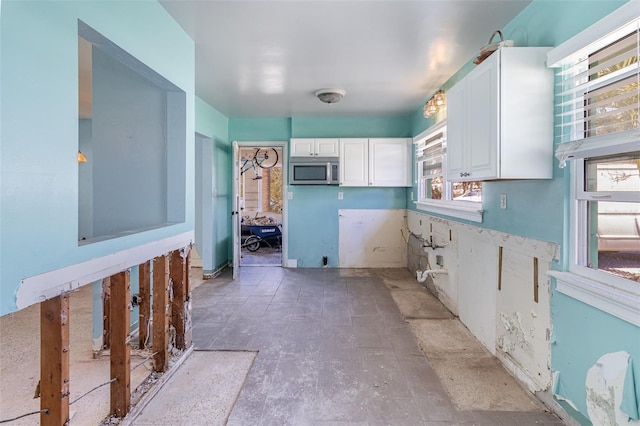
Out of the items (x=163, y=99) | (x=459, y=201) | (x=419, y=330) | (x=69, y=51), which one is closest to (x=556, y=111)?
(x=459, y=201)

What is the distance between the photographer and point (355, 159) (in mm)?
5066

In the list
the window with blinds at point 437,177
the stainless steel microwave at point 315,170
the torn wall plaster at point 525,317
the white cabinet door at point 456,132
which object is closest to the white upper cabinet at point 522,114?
the white cabinet door at point 456,132

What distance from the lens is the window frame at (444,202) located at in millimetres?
2926

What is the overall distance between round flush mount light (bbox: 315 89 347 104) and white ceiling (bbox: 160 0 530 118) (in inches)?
3.6

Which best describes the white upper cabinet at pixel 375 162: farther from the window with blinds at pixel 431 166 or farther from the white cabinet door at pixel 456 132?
the white cabinet door at pixel 456 132

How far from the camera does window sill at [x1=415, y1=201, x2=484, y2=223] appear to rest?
2.83 meters

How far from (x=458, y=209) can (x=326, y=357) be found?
71.4 inches

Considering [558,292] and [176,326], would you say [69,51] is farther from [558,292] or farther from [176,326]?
[558,292]

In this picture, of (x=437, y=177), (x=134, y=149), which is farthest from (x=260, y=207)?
(x=134, y=149)

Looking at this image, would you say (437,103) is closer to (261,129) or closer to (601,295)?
(601,295)

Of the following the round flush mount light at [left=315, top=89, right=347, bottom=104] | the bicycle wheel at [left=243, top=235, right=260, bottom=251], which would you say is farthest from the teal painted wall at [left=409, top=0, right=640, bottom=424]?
the bicycle wheel at [left=243, top=235, right=260, bottom=251]

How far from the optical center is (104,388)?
2.06 metres

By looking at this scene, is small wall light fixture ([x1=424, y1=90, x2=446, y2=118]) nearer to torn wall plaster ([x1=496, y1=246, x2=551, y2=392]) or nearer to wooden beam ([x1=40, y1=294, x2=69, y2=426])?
torn wall plaster ([x1=496, y1=246, x2=551, y2=392])

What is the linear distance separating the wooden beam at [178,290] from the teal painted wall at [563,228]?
2.32m
